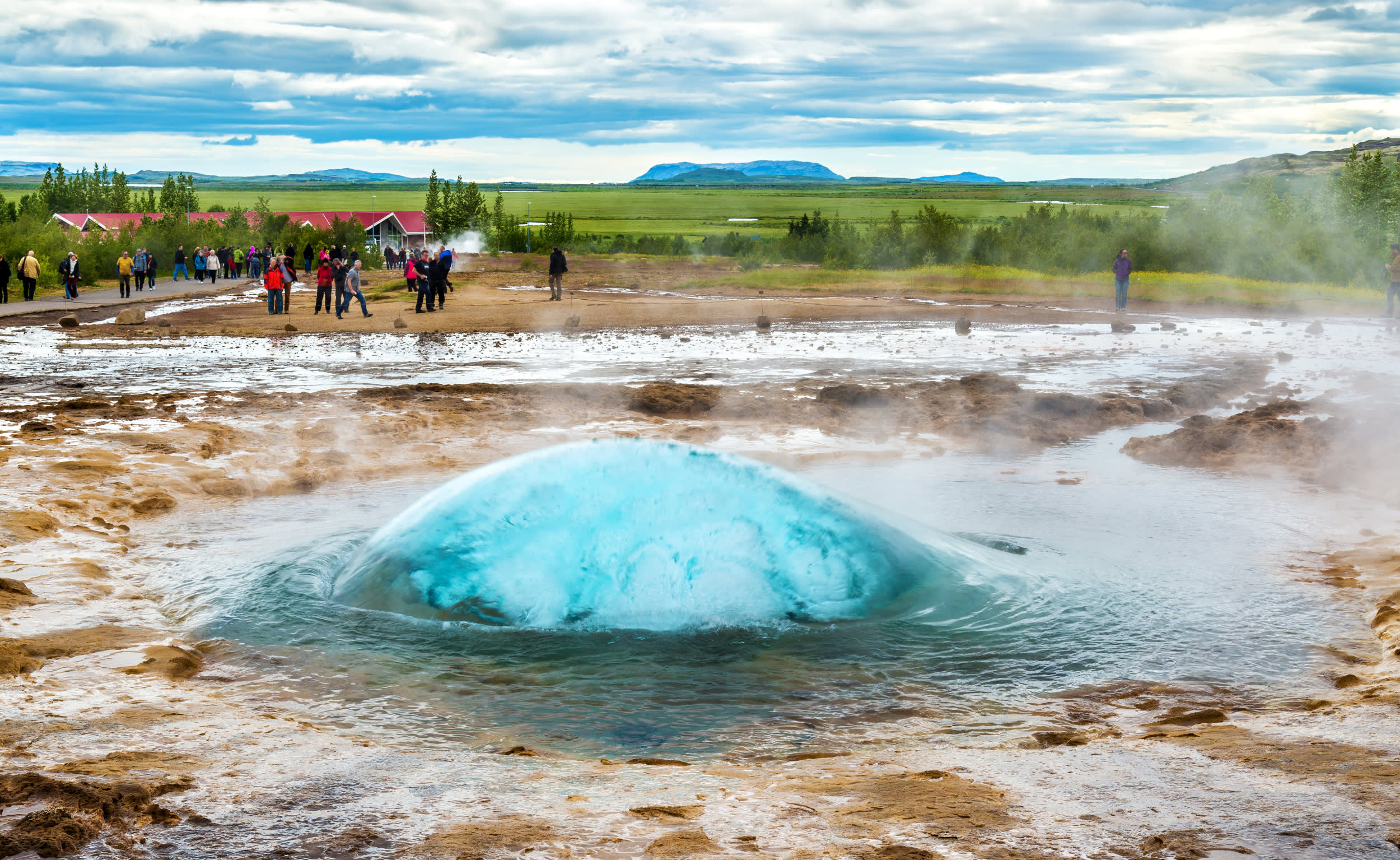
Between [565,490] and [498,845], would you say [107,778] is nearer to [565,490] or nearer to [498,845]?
[498,845]

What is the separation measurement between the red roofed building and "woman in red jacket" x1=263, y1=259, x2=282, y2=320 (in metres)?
48.1

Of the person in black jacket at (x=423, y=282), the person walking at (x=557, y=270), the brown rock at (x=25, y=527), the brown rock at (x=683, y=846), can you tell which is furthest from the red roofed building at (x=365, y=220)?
the brown rock at (x=683, y=846)

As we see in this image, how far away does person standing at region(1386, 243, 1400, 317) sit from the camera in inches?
944

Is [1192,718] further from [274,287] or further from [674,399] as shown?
[274,287]

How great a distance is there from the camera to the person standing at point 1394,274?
78.6ft

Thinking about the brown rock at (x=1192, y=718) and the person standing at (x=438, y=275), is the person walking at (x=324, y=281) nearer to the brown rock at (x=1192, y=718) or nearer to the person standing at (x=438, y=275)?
the person standing at (x=438, y=275)

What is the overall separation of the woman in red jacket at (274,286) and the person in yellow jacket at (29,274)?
749cm

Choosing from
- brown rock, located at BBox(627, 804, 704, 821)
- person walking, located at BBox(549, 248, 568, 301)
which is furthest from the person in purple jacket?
brown rock, located at BBox(627, 804, 704, 821)

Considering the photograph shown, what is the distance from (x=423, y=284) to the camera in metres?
27.2

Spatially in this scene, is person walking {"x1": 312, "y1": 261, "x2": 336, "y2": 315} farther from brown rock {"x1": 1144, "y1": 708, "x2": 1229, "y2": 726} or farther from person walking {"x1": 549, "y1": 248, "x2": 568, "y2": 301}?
brown rock {"x1": 1144, "y1": 708, "x2": 1229, "y2": 726}

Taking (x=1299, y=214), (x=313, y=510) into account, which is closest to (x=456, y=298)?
(x=313, y=510)

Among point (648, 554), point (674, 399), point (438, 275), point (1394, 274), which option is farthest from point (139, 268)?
point (648, 554)

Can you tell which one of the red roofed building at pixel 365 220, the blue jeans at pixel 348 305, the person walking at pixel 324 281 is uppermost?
the red roofed building at pixel 365 220

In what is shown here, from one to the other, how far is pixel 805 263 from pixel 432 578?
57624 mm
